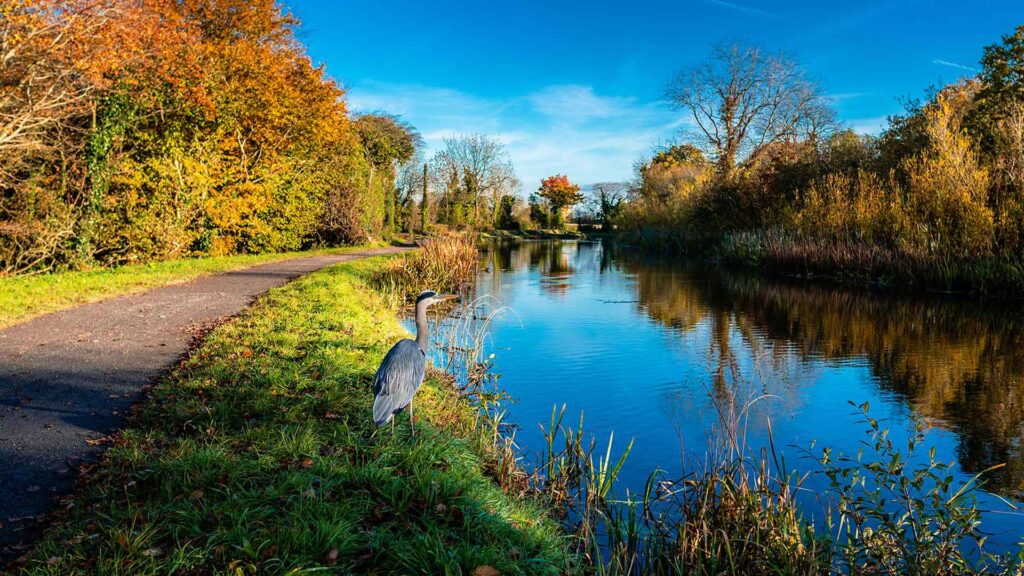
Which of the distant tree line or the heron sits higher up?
the distant tree line

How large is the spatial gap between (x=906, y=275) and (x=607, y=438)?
14535mm

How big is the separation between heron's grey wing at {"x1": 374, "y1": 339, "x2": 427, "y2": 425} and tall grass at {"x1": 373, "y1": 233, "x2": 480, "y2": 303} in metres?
9.79

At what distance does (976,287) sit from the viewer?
1481 centimetres

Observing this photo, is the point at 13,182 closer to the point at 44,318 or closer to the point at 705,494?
the point at 44,318

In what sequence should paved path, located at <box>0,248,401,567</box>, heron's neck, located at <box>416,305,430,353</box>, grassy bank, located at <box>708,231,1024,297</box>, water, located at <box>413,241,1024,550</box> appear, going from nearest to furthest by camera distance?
paved path, located at <box>0,248,401,567</box>, heron's neck, located at <box>416,305,430,353</box>, water, located at <box>413,241,1024,550</box>, grassy bank, located at <box>708,231,1024,297</box>

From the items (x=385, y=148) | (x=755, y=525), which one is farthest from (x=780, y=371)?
(x=385, y=148)

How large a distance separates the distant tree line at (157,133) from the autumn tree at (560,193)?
50.8m

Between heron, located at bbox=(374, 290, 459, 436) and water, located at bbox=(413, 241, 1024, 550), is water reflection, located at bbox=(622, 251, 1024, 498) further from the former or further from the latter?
heron, located at bbox=(374, 290, 459, 436)

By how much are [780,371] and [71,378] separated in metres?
8.56

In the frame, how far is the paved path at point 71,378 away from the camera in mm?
3688

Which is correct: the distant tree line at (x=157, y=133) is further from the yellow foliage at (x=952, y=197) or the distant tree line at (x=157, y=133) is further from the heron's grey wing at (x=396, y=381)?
the yellow foliage at (x=952, y=197)

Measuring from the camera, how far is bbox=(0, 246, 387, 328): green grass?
9.20 m

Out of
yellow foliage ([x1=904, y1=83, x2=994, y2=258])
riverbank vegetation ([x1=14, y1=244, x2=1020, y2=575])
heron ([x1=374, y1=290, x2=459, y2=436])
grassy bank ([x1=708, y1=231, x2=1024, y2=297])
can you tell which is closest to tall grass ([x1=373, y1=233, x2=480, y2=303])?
riverbank vegetation ([x1=14, y1=244, x2=1020, y2=575])

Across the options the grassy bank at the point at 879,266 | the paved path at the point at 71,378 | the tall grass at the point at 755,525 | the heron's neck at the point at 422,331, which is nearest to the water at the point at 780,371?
the tall grass at the point at 755,525
